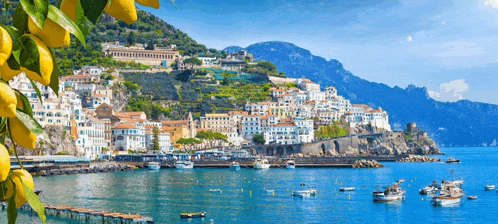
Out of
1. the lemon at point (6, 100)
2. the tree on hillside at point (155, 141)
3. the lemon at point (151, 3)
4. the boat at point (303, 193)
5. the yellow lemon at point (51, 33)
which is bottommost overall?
the boat at point (303, 193)

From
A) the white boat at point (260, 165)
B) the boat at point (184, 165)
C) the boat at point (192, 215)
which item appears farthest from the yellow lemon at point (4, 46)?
the boat at point (184, 165)

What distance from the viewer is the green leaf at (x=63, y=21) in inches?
32.9

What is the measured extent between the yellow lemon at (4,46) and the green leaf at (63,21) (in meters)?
0.08

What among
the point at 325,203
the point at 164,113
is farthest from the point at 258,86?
the point at 325,203

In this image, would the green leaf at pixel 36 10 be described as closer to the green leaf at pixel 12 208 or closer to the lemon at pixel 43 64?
the lemon at pixel 43 64

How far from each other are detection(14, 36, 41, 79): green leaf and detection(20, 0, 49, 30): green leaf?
0.12ft

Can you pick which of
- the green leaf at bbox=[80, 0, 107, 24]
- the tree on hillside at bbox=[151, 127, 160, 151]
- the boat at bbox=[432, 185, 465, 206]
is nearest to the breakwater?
the tree on hillside at bbox=[151, 127, 160, 151]

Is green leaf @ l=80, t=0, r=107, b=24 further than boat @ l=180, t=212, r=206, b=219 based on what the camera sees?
→ No

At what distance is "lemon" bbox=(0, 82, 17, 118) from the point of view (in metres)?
0.79

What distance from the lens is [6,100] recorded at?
0.79 metres

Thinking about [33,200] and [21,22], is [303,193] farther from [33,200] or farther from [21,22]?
[21,22]

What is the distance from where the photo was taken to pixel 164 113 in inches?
3177

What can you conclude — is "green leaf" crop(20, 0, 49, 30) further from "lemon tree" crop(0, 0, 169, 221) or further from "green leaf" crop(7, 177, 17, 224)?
"green leaf" crop(7, 177, 17, 224)

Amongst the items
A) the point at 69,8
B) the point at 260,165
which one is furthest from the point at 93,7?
the point at 260,165
